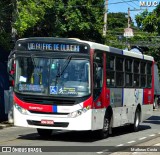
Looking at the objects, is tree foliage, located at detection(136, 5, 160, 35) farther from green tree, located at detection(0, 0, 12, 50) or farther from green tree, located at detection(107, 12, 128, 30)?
green tree, located at detection(107, 12, 128, 30)

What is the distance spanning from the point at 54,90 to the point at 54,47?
133cm

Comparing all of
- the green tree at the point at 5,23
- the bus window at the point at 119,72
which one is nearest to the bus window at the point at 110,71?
the bus window at the point at 119,72

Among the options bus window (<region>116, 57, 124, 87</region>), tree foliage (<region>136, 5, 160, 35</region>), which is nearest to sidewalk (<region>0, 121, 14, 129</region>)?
bus window (<region>116, 57, 124, 87</region>)

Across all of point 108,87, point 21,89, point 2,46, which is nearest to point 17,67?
point 21,89

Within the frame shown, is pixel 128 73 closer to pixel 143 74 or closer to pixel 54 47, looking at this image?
pixel 143 74

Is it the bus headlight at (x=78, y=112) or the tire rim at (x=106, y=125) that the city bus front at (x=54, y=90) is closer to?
the bus headlight at (x=78, y=112)

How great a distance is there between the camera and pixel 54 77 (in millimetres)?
13867

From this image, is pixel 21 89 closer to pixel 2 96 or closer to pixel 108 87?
pixel 108 87

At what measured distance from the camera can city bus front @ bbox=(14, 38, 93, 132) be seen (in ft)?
44.8

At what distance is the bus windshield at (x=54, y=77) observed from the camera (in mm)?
13750

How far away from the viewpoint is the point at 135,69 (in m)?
18.2

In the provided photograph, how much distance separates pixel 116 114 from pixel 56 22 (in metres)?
13.4

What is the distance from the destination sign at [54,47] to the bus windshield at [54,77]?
30 centimetres

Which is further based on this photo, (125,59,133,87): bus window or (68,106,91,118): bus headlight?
(125,59,133,87): bus window
